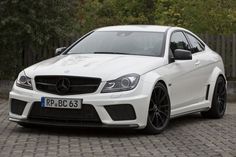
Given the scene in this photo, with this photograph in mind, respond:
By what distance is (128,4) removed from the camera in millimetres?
22234

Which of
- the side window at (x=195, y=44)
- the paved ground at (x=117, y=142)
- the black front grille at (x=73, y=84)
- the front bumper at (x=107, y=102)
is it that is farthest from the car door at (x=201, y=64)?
the black front grille at (x=73, y=84)

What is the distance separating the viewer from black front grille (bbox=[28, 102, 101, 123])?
8.48 metres

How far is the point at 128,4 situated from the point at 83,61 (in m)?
13.3

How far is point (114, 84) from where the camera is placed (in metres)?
8.49

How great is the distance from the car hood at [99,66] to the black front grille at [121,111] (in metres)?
0.39

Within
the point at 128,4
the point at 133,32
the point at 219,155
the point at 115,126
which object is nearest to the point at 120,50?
the point at 133,32

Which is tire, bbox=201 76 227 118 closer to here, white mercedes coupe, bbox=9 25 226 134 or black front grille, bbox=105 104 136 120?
white mercedes coupe, bbox=9 25 226 134

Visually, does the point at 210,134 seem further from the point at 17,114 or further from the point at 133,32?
the point at 17,114

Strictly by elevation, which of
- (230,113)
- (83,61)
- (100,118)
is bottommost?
(230,113)

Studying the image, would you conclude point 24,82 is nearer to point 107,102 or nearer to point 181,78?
point 107,102

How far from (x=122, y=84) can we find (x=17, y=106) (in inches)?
61.7

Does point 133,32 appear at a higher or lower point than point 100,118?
higher

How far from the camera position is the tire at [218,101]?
11.1 metres

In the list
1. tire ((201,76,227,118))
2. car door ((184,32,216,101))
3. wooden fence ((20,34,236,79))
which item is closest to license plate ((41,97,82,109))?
car door ((184,32,216,101))
